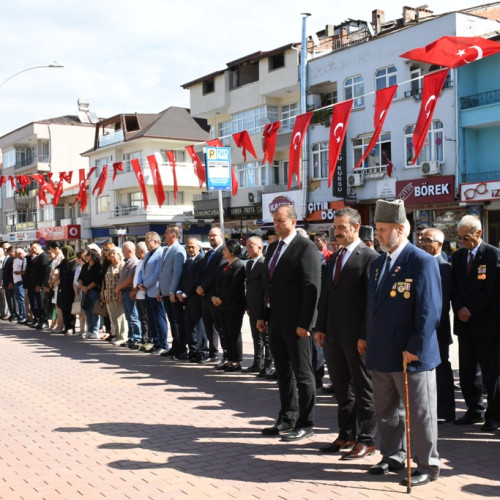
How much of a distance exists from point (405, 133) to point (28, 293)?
19.5 meters

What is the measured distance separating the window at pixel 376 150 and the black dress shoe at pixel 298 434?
26.4m

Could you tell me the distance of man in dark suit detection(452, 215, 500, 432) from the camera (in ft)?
22.1

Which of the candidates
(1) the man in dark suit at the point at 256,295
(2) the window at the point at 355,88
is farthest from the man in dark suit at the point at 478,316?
(2) the window at the point at 355,88

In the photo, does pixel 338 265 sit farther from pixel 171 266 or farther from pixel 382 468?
pixel 171 266

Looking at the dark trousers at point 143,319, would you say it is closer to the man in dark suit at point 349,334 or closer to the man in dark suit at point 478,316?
the man in dark suit at point 478,316

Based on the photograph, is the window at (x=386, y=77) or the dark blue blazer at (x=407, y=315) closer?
the dark blue blazer at (x=407, y=315)

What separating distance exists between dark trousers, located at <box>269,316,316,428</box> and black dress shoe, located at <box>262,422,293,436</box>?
0.15 feet

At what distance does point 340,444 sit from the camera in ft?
19.4

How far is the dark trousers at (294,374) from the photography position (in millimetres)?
6309

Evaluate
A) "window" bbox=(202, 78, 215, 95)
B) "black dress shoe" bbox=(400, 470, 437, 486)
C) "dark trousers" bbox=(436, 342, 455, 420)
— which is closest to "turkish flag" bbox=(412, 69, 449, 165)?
"dark trousers" bbox=(436, 342, 455, 420)

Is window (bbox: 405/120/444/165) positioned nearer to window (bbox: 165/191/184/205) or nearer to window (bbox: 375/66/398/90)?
window (bbox: 375/66/398/90)

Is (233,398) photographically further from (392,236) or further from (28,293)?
(28,293)

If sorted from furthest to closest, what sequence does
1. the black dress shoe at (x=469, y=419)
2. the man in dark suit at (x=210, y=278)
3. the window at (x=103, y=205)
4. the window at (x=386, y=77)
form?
the window at (x=103, y=205) → the window at (x=386, y=77) → the man in dark suit at (x=210, y=278) → the black dress shoe at (x=469, y=419)

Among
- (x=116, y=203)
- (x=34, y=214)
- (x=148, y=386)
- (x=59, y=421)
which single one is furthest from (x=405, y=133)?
(x=34, y=214)
